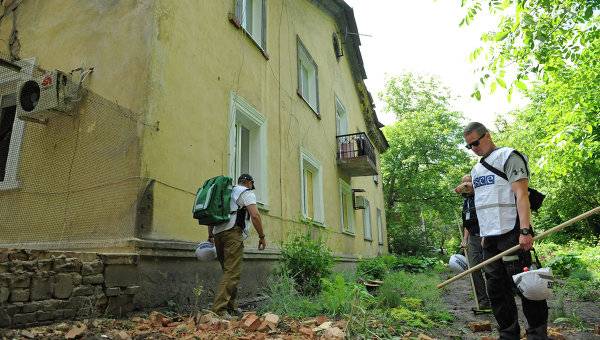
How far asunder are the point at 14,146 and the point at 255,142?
139 inches

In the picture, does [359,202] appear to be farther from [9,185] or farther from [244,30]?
[9,185]

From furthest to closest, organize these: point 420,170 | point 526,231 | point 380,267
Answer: point 420,170, point 380,267, point 526,231

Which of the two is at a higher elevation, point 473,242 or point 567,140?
point 567,140

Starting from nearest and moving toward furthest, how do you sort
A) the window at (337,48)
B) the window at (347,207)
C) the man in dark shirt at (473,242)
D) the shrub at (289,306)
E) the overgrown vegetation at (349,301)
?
the overgrown vegetation at (349,301)
the shrub at (289,306)
the man in dark shirt at (473,242)
the window at (347,207)
the window at (337,48)

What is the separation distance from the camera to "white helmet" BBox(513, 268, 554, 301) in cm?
284

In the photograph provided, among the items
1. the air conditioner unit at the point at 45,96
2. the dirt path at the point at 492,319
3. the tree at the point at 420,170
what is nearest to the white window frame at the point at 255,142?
the air conditioner unit at the point at 45,96

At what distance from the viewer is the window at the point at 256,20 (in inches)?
301

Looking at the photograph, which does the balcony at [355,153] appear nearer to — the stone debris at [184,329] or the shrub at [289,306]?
the shrub at [289,306]

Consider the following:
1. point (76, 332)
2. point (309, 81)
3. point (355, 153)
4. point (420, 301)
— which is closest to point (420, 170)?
point (355, 153)

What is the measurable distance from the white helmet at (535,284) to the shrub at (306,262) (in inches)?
149

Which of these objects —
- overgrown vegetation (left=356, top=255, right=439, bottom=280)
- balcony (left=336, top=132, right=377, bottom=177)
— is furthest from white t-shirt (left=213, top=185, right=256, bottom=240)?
balcony (left=336, top=132, right=377, bottom=177)

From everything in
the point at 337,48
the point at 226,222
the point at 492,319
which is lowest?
the point at 492,319

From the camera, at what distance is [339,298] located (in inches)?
186

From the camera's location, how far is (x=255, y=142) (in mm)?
7156
